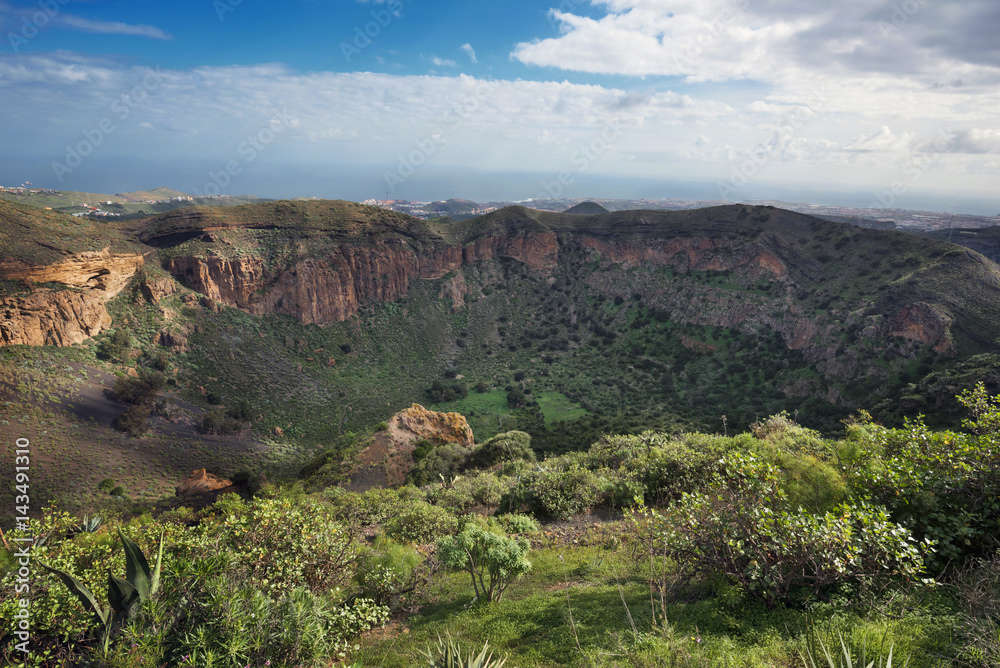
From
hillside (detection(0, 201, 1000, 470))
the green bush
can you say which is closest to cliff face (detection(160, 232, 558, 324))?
hillside (detection(0, 201, 1000, 470))

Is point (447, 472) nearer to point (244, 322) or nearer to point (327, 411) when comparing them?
point (327, 411)

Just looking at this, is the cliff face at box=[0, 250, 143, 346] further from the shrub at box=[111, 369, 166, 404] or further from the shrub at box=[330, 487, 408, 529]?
the shrub at box=[330, 487, 408, 529]

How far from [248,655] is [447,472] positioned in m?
25.1

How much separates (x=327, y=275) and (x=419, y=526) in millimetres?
52704

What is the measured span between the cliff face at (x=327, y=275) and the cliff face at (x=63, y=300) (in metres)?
7.96

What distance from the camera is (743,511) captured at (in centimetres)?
788

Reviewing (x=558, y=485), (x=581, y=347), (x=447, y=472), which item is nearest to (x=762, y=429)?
(x=558, y=485)

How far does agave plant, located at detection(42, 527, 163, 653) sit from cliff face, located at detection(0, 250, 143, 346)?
42.6 metres

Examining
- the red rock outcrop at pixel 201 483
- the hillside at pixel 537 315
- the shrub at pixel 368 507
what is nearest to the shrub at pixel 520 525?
the shrub at pixel 368 507

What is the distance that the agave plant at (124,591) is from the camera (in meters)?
7.08

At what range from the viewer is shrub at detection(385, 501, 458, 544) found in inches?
605

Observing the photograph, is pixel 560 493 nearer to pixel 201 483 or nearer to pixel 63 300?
pixel 201 483

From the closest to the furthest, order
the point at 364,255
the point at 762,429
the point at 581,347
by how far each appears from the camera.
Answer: the point at 762,429, the point at 364,255, the point at 581,347

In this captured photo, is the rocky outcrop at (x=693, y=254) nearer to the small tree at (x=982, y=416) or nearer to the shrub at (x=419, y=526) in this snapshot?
the small tree at (x=982, y=416)
